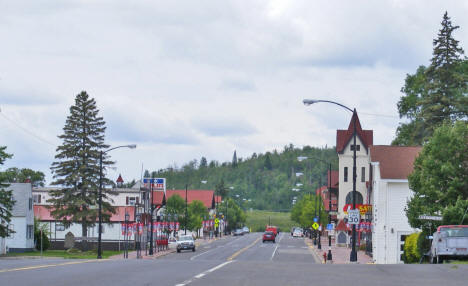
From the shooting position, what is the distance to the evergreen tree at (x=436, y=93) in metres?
69.2

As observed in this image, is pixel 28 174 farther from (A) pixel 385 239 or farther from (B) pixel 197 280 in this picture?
(B) pixel 197 280

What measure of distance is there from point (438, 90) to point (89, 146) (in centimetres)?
3521

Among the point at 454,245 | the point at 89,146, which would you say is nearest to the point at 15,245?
the point at 89,146

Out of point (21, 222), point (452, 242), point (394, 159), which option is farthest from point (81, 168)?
point (452, 242)

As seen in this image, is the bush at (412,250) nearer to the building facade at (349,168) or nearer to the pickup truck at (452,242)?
the pickup truck at (452,242)

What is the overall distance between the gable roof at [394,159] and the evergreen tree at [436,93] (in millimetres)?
7330

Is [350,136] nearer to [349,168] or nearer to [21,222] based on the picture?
[349,168]

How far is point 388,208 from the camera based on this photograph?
5666 cm

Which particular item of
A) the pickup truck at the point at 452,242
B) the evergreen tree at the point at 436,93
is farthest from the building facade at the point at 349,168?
the pickup truck at the point at 452,242

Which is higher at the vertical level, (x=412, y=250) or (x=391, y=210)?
(x=391, y=210)

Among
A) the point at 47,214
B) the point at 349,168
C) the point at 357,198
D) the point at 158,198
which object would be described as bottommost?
the point at 47,214

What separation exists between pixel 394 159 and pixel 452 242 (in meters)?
30.9

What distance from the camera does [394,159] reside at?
58.8 meters

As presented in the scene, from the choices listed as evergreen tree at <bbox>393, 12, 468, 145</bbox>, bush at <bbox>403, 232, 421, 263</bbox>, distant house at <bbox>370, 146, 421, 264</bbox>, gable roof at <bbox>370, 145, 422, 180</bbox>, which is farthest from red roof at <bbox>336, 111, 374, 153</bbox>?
bush at <bbox>403, 232, 421, 263</bbox>
